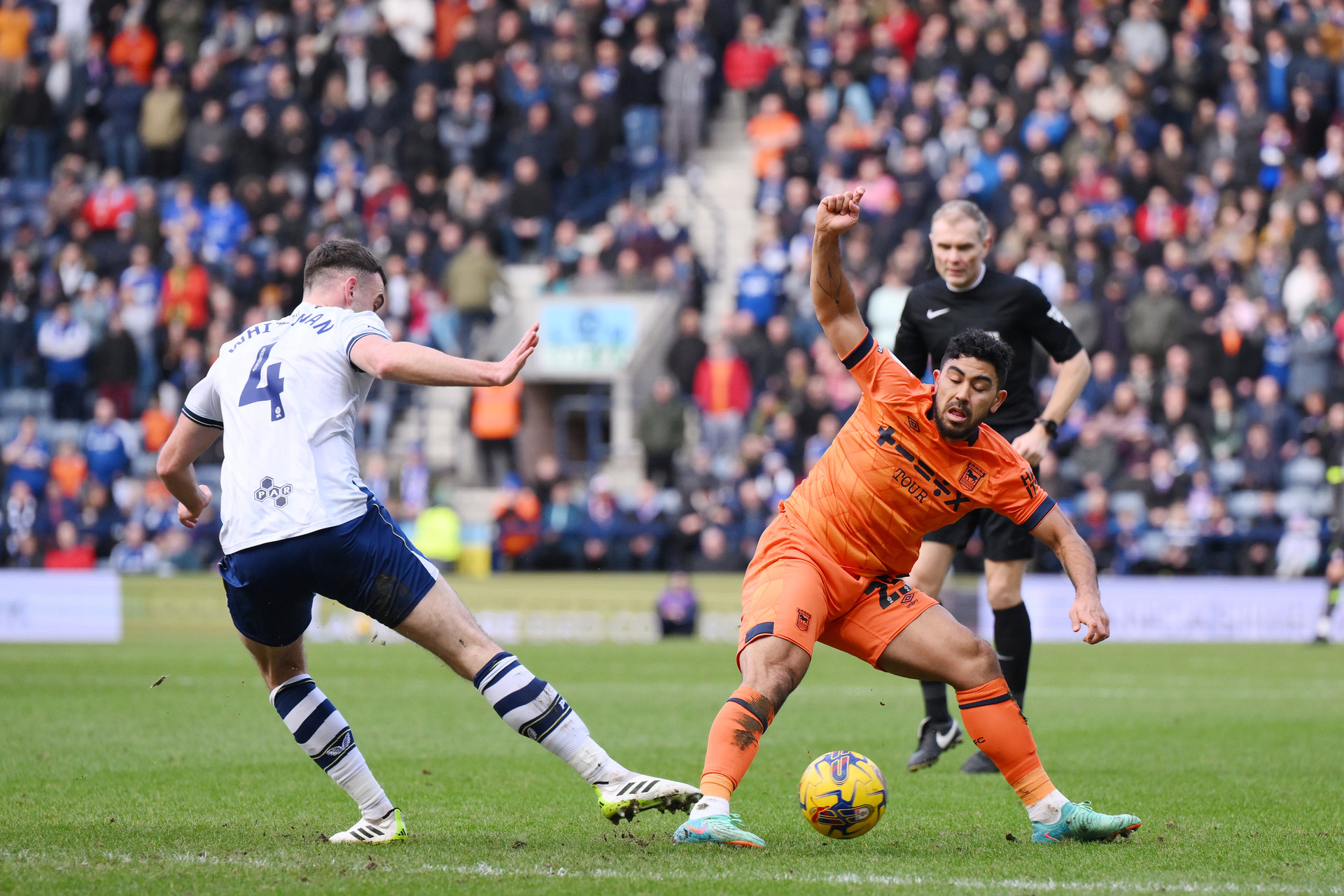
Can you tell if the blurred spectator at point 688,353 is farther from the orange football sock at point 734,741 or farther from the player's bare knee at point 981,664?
the orange football sock at point 734,741

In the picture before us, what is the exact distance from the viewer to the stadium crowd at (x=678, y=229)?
64.1 ft

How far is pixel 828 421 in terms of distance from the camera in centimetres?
2011

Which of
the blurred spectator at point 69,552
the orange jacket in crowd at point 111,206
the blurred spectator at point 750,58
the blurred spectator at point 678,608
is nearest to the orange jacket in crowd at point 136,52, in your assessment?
the orange jacket in crowd at point 111,206

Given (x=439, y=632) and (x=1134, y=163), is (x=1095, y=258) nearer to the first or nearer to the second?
(x=1134, y=163)

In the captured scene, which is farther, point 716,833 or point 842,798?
point 842,798

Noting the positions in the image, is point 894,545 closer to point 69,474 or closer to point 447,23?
point 69,474

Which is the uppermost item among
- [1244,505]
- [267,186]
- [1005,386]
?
[267,186]

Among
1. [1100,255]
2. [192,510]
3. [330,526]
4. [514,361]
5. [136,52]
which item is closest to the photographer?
[514,361]

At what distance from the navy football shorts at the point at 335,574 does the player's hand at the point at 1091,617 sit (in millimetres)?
2333

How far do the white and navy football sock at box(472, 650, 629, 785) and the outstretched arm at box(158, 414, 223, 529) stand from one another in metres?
1.37

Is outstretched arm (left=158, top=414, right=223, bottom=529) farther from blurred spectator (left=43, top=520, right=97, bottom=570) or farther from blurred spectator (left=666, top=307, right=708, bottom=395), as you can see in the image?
blurred spectator (left=43, top=520, right=97, bottom=570)

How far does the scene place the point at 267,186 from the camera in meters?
25.5

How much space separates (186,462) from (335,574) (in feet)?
3.26

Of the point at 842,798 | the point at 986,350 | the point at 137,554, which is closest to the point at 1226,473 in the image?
the point at 137,554
